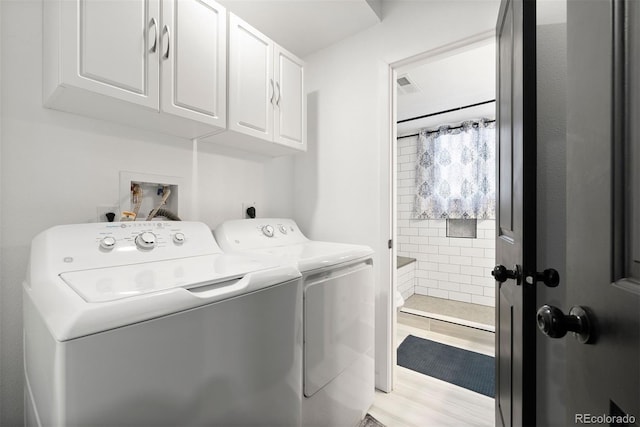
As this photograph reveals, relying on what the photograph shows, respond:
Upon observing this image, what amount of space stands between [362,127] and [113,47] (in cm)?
141

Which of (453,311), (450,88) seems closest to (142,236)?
(450,88)

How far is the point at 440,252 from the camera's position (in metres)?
3.86

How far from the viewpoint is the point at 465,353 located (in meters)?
2.36

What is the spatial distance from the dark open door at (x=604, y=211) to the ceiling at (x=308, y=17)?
1.54m

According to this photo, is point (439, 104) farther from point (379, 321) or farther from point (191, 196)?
point (191, 196)

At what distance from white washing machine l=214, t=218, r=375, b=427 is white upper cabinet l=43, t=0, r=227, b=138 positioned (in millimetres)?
653

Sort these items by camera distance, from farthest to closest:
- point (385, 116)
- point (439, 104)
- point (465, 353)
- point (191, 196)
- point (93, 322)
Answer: point (439, 104) → point (465, 353) → point (385, 116) → point (191, 196) → point (93, 322)

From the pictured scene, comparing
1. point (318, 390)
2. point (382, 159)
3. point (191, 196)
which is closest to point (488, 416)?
point (318, 390)

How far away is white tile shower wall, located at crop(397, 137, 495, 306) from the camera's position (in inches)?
139

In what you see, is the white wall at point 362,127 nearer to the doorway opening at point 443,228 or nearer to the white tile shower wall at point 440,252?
the doorway opening at point 443,228

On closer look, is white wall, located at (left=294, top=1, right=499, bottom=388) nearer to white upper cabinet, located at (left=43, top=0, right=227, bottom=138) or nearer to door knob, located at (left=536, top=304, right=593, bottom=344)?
white upper cabinet, located at (left=43, top=0, right=227, bottom=138)

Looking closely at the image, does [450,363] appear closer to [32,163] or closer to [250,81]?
[250,81]

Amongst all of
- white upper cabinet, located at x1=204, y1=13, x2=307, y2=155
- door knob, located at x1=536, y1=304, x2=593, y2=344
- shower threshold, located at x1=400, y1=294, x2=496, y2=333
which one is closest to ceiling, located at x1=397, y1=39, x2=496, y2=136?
white upper cabinet, located at x1=204, y1=13, x2=307, y2=155

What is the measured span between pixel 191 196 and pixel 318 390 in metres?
1.22
